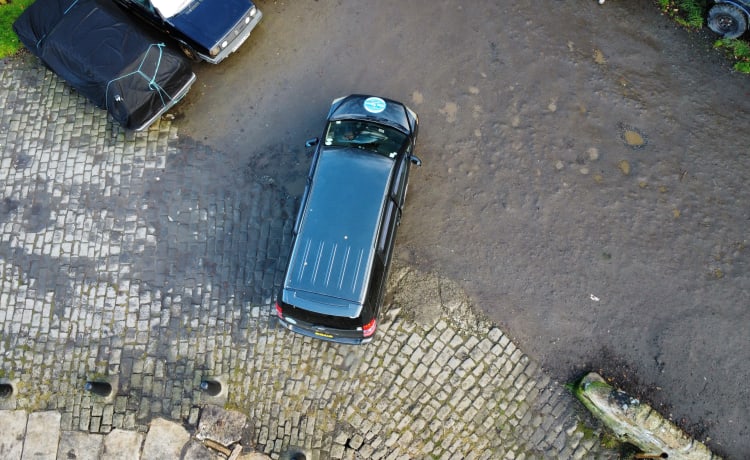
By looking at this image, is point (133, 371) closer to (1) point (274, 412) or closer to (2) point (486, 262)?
(1) point (274, 412)

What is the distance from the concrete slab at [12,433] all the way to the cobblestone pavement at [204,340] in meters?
0.19

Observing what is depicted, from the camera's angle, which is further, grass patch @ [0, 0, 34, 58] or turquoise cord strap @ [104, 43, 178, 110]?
grass patch @ [0, 0, 34, 58]

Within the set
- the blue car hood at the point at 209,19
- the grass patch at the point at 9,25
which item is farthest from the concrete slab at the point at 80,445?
the grass patch at the point at 9,25

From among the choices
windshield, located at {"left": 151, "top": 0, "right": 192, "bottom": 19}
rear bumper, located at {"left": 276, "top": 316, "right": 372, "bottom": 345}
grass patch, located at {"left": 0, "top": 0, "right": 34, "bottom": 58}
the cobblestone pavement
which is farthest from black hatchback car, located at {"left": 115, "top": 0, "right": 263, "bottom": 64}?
rear bumper, located at {"left": 276, "top": 316, "right": 372, "bottom": 345}

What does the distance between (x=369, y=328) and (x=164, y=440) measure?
162 inches

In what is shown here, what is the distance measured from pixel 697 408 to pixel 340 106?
846 centimetres

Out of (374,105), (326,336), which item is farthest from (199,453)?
(374,105)

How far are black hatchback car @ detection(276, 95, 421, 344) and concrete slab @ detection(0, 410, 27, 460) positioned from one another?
5.02 metres

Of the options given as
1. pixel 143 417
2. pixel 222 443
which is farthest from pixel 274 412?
pixel 143 417

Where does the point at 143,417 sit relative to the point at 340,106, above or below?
below

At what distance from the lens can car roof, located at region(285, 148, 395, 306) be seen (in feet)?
26.1

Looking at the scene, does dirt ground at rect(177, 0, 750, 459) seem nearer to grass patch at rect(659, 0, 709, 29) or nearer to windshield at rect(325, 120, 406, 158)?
grass patch at rect(659, 0, 709, 29)

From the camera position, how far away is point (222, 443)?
863 cm

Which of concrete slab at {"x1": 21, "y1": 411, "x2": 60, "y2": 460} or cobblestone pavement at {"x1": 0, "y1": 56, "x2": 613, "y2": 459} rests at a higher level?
cobblestone pavement at {"x1": 0, "y1": 56, "x2": 613, "y2": 459}
